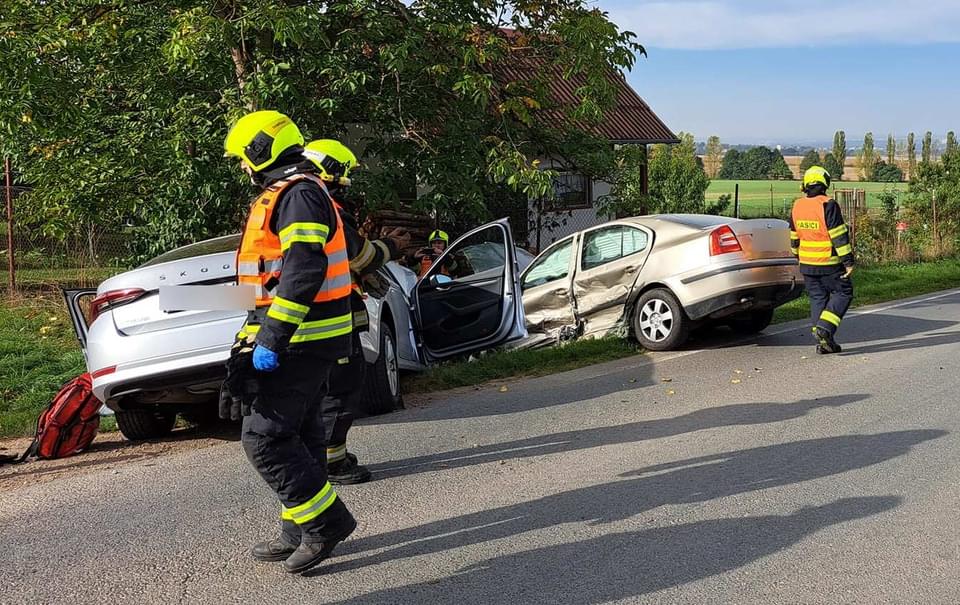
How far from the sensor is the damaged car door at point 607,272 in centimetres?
1023

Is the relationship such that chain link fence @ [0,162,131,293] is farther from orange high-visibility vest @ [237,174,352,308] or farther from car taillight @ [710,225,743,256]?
orange high-visibility vest @ [237,174,352,308]

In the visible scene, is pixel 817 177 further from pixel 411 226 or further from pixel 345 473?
pixel 411 226

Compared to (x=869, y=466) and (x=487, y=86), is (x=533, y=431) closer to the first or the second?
(x=869, y=466)

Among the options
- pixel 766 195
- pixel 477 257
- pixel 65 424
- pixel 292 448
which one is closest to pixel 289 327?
pixel 292 448

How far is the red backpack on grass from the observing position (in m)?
6.31

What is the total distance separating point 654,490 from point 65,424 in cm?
385

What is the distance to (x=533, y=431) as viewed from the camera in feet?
21.7

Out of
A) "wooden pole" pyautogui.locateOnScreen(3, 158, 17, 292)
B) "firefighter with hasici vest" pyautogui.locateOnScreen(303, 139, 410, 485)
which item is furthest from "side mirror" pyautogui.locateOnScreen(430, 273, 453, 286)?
"wooden pole" pyautogui.locateOnScreen(3, 158, 17, 292)

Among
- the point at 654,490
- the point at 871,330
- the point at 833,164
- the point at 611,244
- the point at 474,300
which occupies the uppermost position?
the point at 611,244

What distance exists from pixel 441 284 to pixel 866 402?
3.77 meters

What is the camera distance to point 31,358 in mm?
9258

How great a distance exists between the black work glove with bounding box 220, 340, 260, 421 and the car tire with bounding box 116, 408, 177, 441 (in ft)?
9.65

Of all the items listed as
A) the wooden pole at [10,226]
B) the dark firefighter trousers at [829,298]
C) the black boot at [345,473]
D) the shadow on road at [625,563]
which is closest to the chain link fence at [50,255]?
the wooden pole at [10,226]

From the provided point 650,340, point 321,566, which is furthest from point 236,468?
point 650,340
